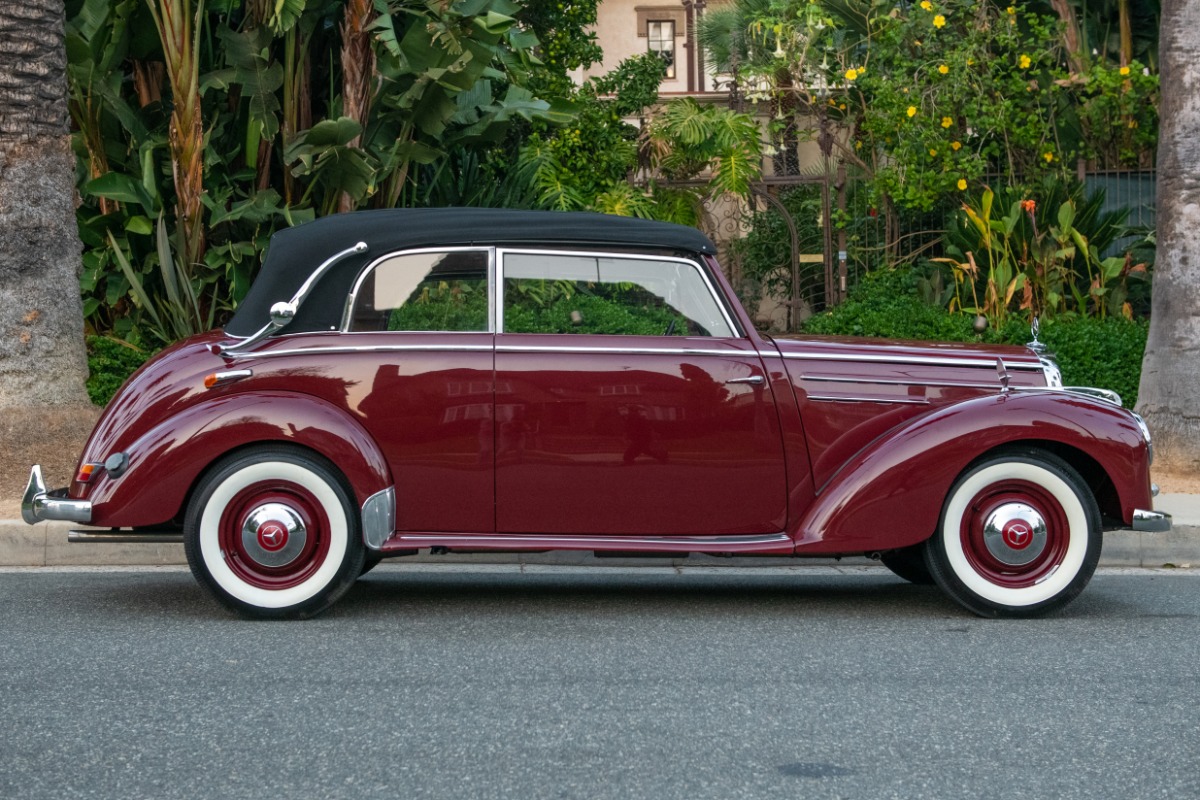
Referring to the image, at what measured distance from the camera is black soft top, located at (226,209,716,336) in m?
6.29

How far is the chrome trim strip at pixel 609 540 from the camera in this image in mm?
6137

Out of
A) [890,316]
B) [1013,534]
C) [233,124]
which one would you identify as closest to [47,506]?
[1013,534]

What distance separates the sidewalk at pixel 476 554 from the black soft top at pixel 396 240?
2.12 metres

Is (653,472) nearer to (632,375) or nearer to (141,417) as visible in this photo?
(632,375)

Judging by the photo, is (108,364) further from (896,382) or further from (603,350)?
(896,382)

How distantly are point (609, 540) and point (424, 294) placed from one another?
1321mm

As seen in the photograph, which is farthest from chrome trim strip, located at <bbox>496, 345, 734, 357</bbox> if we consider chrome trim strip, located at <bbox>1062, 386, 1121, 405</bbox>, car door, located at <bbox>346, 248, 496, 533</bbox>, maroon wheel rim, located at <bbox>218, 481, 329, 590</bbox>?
chrome trim strip, located at <bbox>1062, 386, 1121, 405</bbox>

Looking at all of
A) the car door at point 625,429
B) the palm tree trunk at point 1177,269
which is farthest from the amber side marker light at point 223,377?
the palm tree trunk at point 1177,269

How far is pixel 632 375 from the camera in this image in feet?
20.2

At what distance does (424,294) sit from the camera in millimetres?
6328

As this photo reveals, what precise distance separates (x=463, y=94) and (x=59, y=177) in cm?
437

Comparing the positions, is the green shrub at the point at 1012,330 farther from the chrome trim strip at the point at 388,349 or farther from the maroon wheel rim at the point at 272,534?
the maroon wheel rim at the point at 272,534

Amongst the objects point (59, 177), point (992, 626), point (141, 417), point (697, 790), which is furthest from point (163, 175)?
point (697, 790)

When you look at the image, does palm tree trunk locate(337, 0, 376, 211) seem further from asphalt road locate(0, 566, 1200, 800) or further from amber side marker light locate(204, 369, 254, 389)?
amber side marker light locate(204, 369, 254, 389)
